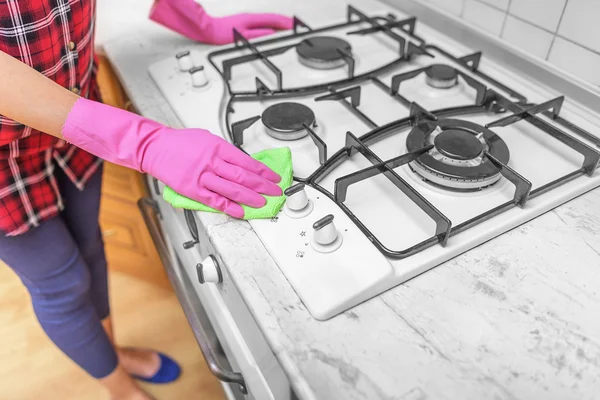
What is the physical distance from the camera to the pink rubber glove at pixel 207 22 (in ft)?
3.09

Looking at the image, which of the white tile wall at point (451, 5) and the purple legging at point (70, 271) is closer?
the purple legging at point (70, 271)

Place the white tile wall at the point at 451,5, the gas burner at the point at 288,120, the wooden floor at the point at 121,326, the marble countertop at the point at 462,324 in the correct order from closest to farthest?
the marble countertop at the point at 462,324 → the gas burner at the point at 288,120 → the white tile wall at the point at 451,5 → the wooden floor at the point at 121,326

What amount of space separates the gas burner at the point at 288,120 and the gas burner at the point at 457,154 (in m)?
0.15

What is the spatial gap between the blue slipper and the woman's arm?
34.4 inches

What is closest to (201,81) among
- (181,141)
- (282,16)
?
(181,141)

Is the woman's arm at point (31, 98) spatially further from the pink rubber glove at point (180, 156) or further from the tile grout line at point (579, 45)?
the tile grout line at point (579, 45)

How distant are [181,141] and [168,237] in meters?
0.30

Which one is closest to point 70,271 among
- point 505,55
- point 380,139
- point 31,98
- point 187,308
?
point 187,308

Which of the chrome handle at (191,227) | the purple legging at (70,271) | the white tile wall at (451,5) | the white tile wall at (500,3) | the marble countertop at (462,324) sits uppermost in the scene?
the white tile wall at (500,3)

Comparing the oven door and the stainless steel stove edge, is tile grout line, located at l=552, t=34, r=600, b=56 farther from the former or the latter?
the oven door

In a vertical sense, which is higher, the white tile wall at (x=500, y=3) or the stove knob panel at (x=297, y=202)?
the white tile wall at (x=500, y=3)

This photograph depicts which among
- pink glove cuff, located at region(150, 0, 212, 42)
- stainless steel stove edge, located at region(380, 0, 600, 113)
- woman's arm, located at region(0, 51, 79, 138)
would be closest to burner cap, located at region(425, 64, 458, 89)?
stainless steel stove edge, located at region(380, 0, 600, 113)

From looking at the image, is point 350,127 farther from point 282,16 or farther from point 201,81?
point 282,16

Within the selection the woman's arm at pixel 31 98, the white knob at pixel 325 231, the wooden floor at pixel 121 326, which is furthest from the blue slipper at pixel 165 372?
the white knob at pixel 325 231
